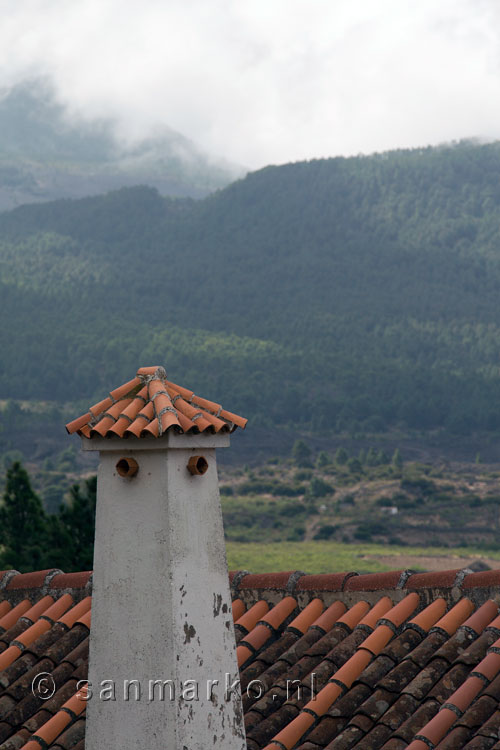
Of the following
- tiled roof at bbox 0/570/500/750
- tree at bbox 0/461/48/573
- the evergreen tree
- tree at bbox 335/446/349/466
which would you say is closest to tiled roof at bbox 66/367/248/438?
tiled roof at bbox 0/570/500/750

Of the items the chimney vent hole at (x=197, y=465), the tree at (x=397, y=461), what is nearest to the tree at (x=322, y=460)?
the tree at (x=397, y=461)

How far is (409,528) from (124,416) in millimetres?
93059

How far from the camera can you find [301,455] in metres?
120

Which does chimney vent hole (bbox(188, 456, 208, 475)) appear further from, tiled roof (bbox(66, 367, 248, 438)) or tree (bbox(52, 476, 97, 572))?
tree (bbox(52, 476, 97, 572))

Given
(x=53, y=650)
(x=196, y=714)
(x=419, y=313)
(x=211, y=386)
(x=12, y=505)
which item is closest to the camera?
(x=196, y=714)

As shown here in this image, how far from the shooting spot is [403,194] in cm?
Answer: 19638

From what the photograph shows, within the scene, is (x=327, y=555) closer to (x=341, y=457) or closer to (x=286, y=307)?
(x=341, y=457)

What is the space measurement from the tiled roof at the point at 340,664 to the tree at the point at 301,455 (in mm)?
110798

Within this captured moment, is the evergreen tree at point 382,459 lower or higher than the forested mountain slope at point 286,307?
lower

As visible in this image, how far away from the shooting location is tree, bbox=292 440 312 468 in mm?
118188

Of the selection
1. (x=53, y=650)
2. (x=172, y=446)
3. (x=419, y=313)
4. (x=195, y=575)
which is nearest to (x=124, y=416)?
(x=172, y=446)

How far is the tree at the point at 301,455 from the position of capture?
118 m

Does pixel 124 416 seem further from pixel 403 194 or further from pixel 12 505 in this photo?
pixel 403 194

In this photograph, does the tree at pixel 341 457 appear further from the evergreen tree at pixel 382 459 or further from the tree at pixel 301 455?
the evergreen tree at pixel 382 459
